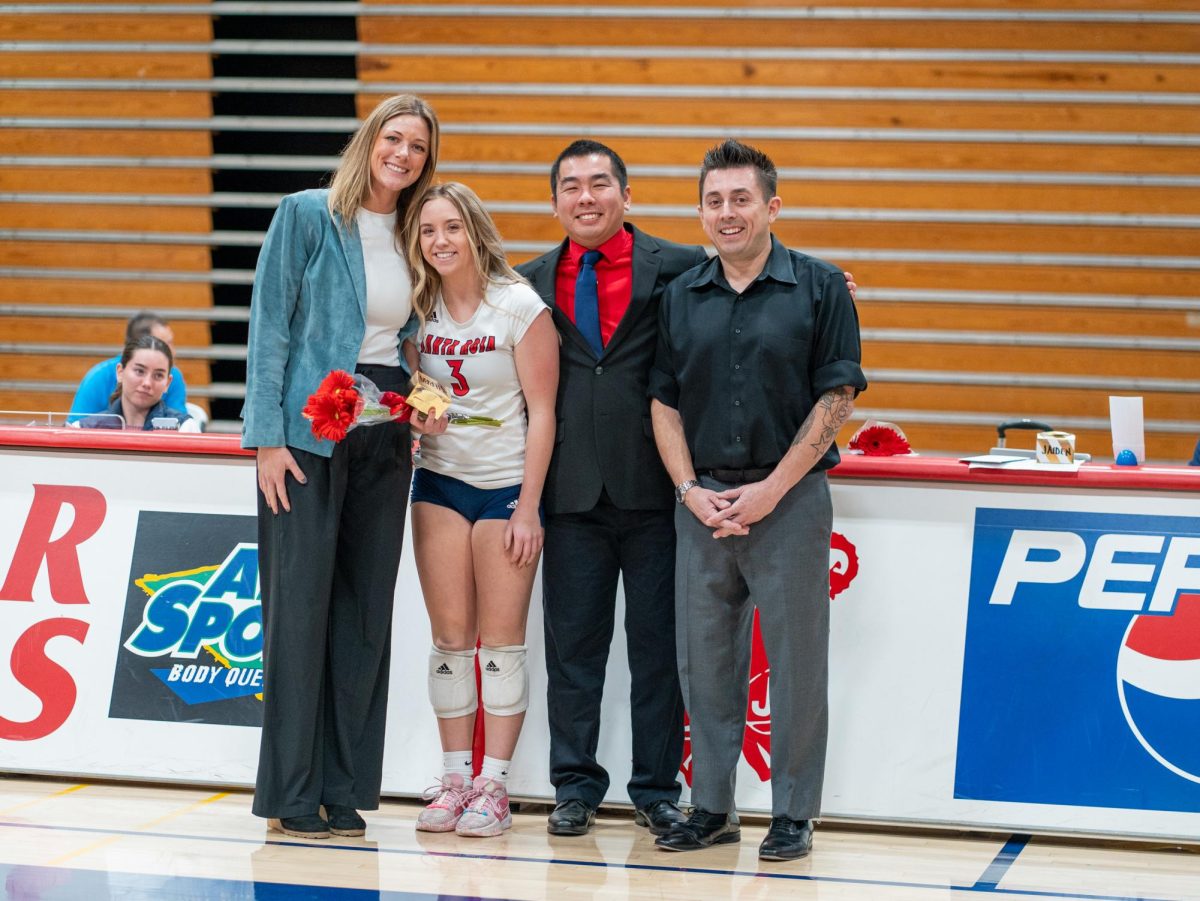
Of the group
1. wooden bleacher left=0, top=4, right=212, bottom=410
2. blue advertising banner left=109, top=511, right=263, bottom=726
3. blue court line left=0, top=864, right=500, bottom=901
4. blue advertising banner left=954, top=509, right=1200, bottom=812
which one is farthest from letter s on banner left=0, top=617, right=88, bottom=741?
wooden bleacher left=0, top=4, right=212, bottom=410

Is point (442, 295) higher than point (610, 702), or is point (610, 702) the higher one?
point (442, 295)

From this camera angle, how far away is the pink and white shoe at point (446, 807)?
3521mm

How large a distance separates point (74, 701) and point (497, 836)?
140 centimetres

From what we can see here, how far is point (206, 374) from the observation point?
7402 millimetres

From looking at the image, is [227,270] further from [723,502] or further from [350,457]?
[723,502]

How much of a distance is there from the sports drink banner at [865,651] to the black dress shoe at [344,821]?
37 centimetres

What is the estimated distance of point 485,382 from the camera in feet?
11.5

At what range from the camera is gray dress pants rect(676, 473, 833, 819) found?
3312 mm

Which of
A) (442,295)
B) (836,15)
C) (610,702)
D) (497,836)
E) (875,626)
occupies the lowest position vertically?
(497,836)

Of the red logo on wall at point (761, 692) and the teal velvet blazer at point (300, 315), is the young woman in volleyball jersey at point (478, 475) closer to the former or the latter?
the teal velvet blazer at point (300, 315)

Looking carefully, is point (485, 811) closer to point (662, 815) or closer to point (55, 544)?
point (662, 815)

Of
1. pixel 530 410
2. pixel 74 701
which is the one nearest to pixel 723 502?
pixel 530 410

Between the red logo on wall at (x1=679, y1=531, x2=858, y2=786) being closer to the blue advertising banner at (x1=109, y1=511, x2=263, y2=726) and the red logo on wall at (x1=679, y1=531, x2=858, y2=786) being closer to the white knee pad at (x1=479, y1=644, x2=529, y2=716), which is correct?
the white knee pad at (x1=479, y1=644, x2=529, y2=716)

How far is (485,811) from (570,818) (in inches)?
9.1
